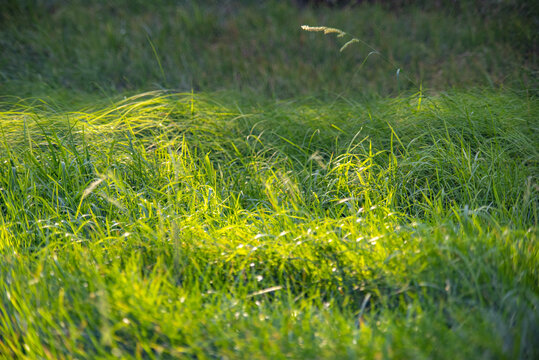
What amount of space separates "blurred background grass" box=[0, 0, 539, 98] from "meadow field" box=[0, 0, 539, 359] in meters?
0.05

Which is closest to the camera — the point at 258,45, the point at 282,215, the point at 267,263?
the point at 267,263

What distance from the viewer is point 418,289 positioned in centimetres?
164

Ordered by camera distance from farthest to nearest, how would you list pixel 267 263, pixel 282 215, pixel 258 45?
pixel 258 45 < pixel 282 215 < pixel 267 263

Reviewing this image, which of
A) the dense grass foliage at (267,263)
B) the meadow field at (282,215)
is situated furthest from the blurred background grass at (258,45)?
the dense grass foliage at (267,263)

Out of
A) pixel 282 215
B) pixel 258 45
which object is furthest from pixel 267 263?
pixel 258 45

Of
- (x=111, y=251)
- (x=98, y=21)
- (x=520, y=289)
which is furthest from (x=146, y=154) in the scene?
(x=98, y=21)

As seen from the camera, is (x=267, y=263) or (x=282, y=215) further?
(x=282, y=215)

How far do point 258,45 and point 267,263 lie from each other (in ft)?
14.7

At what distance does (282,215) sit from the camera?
2131 millimetres

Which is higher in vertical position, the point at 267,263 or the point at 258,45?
the point at 258,45

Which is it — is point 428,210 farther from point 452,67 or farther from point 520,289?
point 452,67

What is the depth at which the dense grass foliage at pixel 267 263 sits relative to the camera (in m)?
1.42

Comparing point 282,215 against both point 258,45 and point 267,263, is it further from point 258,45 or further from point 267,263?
point 258,45

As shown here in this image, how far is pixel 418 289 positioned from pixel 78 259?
140 centimetres
